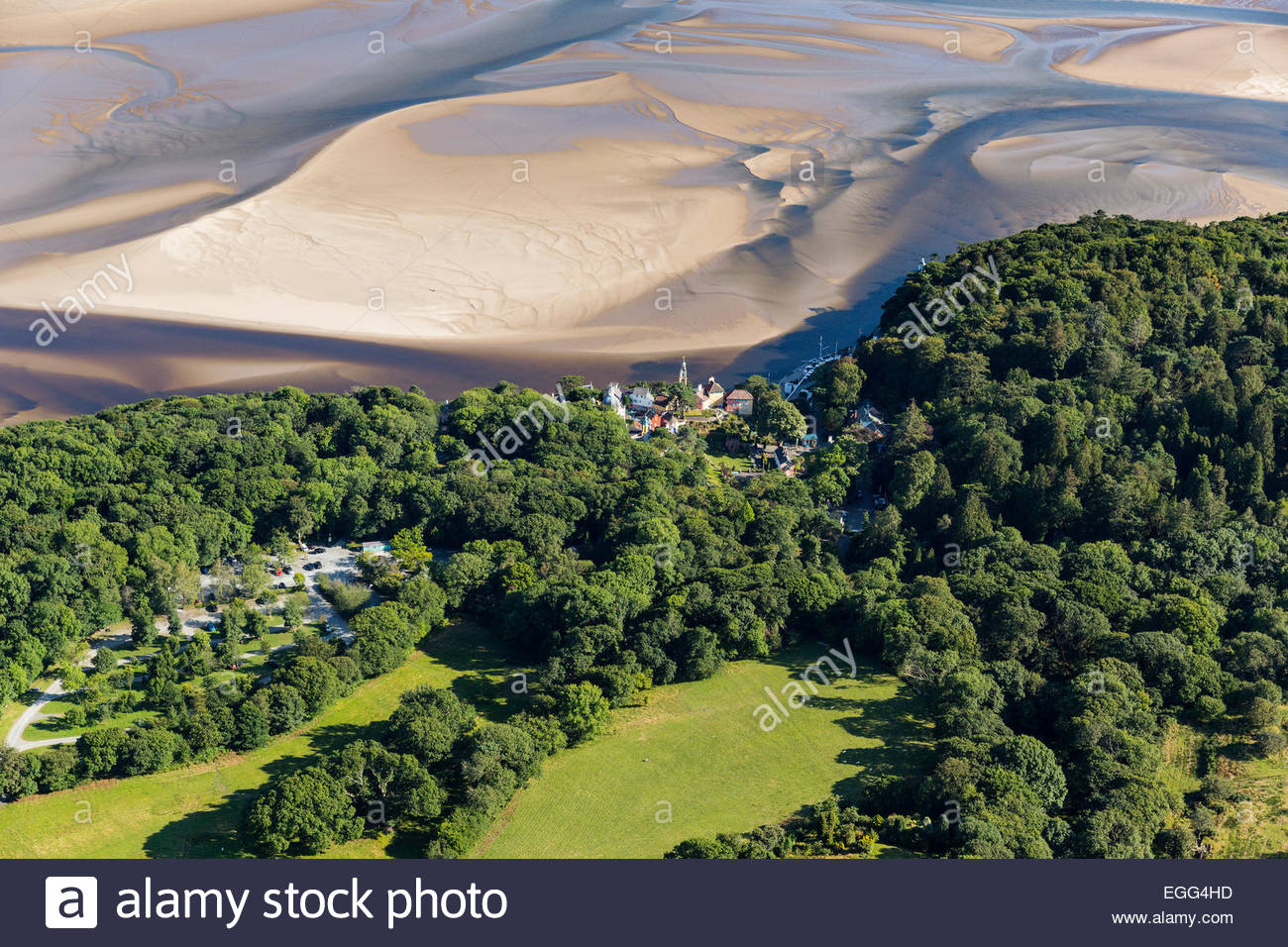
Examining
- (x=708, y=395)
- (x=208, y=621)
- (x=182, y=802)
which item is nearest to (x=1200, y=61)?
(x=708, y=395)

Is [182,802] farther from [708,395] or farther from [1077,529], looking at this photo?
[1077,529]

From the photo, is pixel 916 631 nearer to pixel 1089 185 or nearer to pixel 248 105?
pixel 1089 185

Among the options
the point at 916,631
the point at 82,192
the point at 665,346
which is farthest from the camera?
the point at 82,192

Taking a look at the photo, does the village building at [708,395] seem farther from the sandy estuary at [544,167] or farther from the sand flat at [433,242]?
the sand flat at [433,242]

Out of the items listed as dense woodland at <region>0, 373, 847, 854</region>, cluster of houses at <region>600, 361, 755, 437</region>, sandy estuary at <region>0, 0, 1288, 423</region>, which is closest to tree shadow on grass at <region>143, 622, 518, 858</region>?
dense woodland at <region>0, 373, 847, 854</region>

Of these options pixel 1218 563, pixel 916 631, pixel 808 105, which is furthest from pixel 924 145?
pixel 916 631

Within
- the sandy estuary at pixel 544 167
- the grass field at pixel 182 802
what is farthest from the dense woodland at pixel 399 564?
the sandy estuary at pixel 544 167
